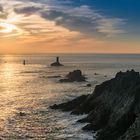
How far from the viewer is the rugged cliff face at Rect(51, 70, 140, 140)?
3706 cm

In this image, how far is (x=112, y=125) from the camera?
38906mm

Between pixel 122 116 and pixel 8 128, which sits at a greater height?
pixel 122 116

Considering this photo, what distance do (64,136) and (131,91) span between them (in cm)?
1050

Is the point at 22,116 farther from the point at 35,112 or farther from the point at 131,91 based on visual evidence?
the point at 131,91

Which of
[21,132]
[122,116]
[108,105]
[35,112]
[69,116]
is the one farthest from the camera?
[35,112]

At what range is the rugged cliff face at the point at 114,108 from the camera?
1459 inches

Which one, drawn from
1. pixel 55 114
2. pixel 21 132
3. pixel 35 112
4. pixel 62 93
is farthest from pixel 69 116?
pixel 62 93

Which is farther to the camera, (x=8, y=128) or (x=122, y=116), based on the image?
(x=8, y=128)

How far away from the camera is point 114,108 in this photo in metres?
43.8

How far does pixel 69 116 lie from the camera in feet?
169

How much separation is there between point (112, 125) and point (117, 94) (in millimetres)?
9712

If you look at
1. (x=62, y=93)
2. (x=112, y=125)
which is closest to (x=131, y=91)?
(x=112, y=125)

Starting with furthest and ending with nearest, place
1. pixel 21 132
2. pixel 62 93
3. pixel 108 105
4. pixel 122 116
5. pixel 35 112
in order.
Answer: pixel 62 93, pixel 35 112, pixel 108 105, pixel 21 132, pixel 122 116

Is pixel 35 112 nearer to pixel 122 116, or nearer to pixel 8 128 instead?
pixel 8 128
